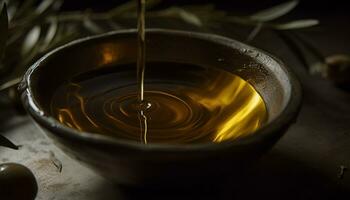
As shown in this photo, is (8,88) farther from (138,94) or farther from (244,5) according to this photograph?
(244,5)

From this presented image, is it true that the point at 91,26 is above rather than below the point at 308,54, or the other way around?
below

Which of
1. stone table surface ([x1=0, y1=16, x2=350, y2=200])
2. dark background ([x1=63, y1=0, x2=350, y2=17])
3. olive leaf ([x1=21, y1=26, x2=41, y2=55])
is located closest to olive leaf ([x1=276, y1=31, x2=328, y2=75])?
stone table surface ([x1=0, y1=16, x2=350, y2=200])

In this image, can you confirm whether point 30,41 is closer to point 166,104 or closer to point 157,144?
point 166,104

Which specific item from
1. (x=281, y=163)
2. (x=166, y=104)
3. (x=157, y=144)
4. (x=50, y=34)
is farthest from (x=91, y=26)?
(x=157, y=144)

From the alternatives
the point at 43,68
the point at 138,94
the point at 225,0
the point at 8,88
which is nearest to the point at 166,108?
the point at 138,94

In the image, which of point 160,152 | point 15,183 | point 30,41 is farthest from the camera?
point 30,41

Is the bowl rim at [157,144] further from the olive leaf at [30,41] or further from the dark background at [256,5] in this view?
the dark background at [256,5]
